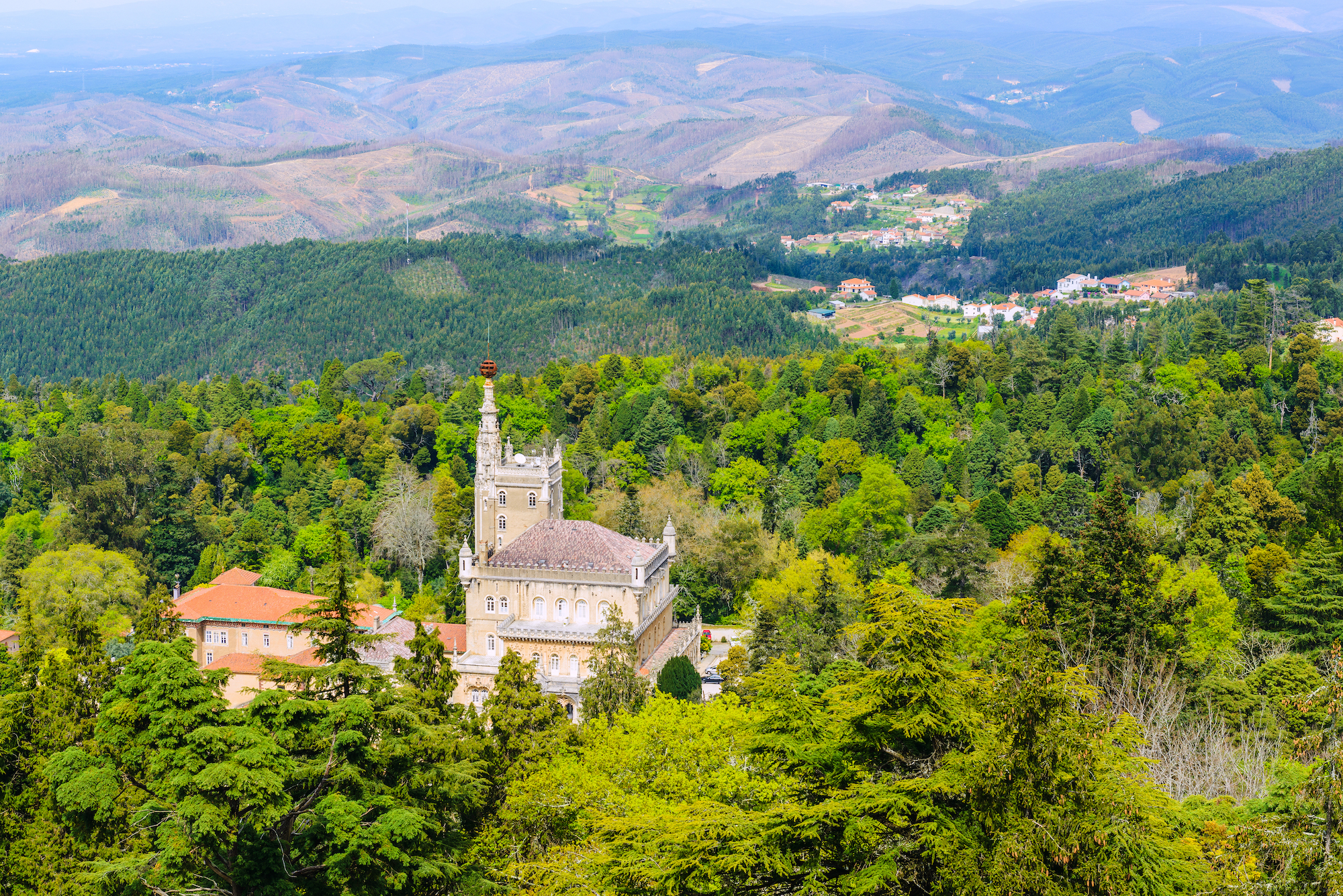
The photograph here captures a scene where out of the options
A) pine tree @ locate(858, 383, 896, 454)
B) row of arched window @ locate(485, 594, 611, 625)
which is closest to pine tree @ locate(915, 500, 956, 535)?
pine tree @ locate(858, 383, 896, 454)

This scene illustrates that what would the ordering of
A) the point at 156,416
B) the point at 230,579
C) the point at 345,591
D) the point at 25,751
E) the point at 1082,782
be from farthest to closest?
the point at 156,416
the point at 230,579
the point at 25,751
the point at 345,591
the point at 1082,782

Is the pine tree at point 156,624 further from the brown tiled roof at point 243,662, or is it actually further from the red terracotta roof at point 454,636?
the red terracotta roof at point 454,636

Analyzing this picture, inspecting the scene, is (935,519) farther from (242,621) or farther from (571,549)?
(242,621)

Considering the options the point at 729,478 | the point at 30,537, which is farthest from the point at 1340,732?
the point at 30,537

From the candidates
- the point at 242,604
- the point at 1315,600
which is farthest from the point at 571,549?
the point at 1315,600

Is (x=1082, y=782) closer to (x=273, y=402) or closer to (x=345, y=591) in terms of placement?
(x=345, y=591)

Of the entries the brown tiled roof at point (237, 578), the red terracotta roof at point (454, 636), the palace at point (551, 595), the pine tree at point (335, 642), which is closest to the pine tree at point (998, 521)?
the palace at point (551, 595)
